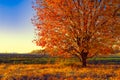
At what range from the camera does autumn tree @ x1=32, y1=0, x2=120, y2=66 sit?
33125 millimetres

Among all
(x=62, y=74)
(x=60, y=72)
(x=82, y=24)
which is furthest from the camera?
(x=82, y=24)

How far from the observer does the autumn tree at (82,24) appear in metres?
33.1

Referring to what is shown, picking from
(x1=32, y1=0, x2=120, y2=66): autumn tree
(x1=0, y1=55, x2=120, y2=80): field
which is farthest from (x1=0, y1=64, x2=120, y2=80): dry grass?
(x1=32, y1=0, x2=120, y2=66): autumn tree

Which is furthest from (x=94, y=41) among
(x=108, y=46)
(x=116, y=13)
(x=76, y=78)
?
(x=76, y=78)

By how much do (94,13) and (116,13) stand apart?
2467mm

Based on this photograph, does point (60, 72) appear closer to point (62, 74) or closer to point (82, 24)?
point (62, 74)

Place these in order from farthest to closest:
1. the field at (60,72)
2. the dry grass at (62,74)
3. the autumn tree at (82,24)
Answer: the autumn tree at (82,24) < the field at (60,72) < the dry grass at (62,74)

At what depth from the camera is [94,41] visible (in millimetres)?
33656

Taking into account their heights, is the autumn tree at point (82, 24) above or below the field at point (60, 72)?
above

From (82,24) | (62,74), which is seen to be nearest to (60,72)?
(62,74)

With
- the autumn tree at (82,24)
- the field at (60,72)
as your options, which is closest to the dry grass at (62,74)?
the field at (60,72)

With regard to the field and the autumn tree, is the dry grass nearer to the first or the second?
the field

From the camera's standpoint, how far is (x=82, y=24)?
1323 inches

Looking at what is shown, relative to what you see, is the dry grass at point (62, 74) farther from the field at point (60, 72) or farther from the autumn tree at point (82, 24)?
the autumn tree at point (82, 24)
